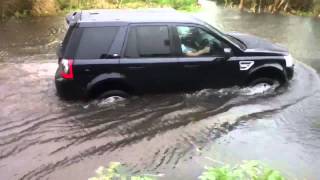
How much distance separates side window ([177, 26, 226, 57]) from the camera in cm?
976

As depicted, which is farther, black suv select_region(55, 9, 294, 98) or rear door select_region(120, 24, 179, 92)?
rear door select_region(120, 24, 179, 92)

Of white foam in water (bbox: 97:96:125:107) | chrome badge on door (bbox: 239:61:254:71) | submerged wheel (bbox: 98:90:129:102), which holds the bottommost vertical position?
white foam in water (bbox: 97:96:125:107)

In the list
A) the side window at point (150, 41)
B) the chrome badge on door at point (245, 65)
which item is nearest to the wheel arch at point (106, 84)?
the side window at point (150, 41)

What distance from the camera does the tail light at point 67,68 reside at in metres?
9.35

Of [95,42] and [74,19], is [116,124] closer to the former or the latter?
[95,42]

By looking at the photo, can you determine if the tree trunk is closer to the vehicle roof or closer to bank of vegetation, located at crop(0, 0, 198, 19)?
bank of vegetation, located at crop(0, 0, 198, 19)

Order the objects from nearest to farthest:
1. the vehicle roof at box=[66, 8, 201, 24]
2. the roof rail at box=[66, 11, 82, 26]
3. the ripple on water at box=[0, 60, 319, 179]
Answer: the ripple on water at box=[0, 60, 319, 179]
the roof rail at box=[66, 11, 82, 26]
the vehicle roof at box=[66, 8, 201, 24]

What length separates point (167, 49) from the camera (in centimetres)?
970

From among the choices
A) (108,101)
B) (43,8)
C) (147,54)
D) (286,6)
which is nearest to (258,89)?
(147,54)

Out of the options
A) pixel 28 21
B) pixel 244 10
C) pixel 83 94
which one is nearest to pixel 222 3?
pixel 244 10

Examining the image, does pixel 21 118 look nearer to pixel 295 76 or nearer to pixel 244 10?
pixel 295 76

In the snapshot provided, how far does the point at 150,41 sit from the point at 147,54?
0.25 m

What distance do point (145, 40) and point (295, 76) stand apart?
3807 millimetres

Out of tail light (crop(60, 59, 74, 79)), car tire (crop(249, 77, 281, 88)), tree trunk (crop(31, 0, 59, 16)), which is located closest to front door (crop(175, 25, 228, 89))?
car tire (crop(249, 77, 281, 88))
